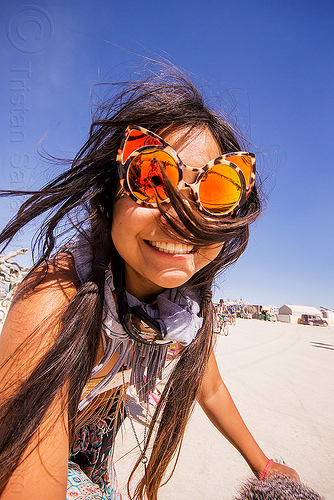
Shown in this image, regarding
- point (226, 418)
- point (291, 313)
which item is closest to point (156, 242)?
point (226, 418)

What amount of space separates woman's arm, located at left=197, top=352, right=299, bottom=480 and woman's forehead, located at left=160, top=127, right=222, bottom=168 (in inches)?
49.0

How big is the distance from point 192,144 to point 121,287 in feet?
2.45

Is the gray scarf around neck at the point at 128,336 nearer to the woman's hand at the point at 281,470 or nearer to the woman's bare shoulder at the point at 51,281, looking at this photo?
the woman's bare shoulder at the point at 51,281

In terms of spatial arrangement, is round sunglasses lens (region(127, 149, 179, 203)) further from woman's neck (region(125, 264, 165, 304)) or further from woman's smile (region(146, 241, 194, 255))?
woman's neck (region(125, 264, 165, 304))

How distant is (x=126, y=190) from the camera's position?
108 cm

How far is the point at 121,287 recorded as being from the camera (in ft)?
3.99

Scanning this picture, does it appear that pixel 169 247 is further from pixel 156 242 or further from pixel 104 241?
pixel 104 241

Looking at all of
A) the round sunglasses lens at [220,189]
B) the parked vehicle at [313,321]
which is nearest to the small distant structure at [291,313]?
the parked vehicle at [313,321]

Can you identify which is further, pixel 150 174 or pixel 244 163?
pixel 244 163

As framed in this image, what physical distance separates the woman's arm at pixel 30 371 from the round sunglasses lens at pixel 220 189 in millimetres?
742

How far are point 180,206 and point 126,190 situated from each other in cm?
23

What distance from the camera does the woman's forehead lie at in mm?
1210

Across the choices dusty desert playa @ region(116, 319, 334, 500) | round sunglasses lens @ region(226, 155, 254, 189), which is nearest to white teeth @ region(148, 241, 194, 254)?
round sunglasses lens @ region(226, 155, 254, 189)

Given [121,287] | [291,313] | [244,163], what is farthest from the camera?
[291,313]
